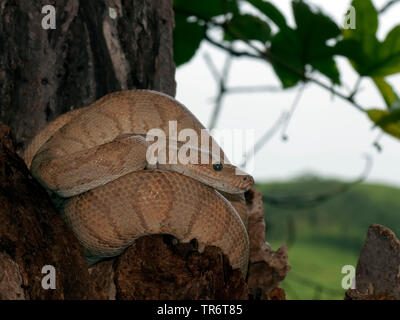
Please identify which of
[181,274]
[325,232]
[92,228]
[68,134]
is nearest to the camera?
[181,274]

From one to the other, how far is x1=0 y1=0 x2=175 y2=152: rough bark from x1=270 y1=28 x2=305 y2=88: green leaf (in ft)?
2.18

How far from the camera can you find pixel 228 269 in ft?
5.72

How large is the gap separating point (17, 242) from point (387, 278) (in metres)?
1.34

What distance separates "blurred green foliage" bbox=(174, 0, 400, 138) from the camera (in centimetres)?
236

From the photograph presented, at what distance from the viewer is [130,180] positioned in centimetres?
181

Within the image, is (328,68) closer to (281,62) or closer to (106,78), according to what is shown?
(281,62)

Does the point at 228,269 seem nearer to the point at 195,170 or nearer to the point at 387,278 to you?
the point at 195,170

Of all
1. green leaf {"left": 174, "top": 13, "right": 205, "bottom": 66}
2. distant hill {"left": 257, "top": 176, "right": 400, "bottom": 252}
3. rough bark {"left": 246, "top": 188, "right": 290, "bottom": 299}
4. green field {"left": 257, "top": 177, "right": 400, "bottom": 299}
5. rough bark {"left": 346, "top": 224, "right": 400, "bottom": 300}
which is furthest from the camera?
distant hill {"left": 257, "top": 176, "right": 400, "bottom": 252}

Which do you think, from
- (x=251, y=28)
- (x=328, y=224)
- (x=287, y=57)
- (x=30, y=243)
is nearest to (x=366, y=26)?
(x=287, y=57)

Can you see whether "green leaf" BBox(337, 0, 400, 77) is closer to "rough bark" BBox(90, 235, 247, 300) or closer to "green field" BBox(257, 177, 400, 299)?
"rough bark" BBox(90, 235, 247, 300)

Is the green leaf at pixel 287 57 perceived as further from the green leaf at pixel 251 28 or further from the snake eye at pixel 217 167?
the snake eye at pixel 217 167

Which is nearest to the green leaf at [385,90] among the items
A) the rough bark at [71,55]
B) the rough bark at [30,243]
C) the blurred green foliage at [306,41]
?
the blurred green foliage at [306,41]

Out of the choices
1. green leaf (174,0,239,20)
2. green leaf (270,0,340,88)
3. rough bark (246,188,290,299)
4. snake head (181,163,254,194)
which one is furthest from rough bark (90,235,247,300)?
green leaf (174,0,239,20)
